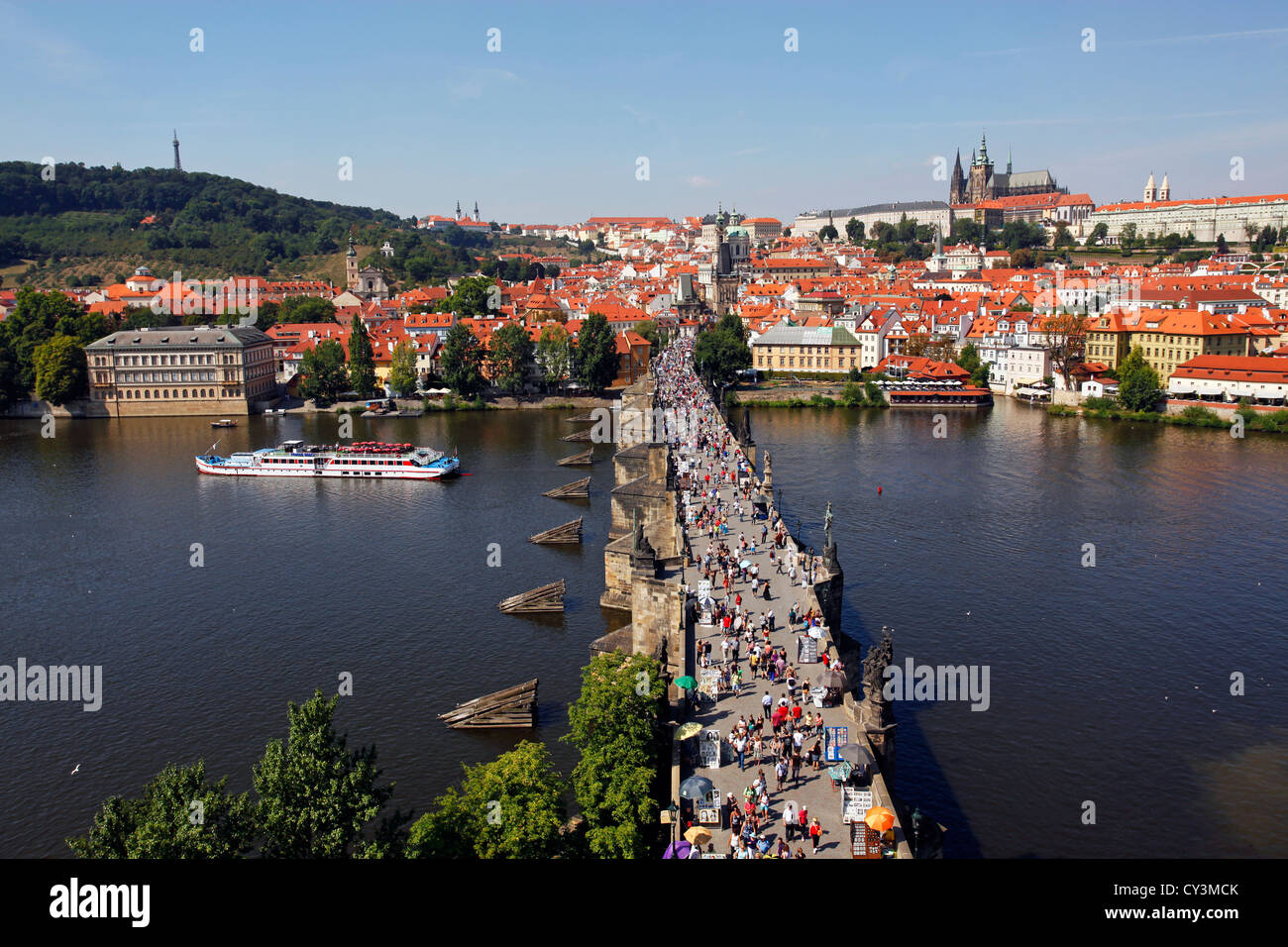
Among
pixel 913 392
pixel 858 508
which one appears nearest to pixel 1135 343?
pixel 913 392

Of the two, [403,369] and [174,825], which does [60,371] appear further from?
[174,825]

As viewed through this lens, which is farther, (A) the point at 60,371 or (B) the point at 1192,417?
(A) the point at 60,371

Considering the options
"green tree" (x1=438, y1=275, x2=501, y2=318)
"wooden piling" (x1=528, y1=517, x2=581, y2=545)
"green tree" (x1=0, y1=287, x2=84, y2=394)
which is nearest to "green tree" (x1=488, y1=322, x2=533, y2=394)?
"green tree" (x1=438, y1=275, x2=501, y2=318)

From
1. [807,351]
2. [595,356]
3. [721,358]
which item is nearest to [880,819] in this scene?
[595,356]

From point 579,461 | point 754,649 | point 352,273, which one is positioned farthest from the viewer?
point 352,273

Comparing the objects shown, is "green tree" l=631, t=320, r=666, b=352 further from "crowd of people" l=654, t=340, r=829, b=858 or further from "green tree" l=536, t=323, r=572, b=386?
"crowd of people" l=654, t=340, r=829, b=858

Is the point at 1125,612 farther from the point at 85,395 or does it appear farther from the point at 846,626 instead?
the point at 85,395
